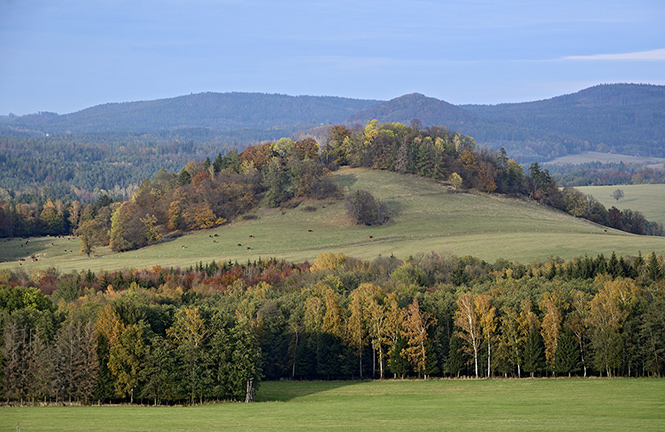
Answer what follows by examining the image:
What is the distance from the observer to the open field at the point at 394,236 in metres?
112

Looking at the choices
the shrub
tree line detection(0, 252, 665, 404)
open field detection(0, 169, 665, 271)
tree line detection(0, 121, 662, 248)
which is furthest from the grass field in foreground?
tree line detection(0, 121, 662, 248)

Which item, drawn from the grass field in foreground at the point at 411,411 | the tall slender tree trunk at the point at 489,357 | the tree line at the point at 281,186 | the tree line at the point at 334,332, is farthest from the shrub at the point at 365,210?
the grass field in foreground at the point at 411,411

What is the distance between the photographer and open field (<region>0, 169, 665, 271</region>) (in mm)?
112312

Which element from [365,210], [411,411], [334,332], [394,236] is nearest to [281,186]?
[365,210]

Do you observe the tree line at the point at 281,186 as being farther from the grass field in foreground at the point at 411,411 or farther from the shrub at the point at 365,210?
the grass field in foreground at the point at 411,411

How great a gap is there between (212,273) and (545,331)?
53.3m

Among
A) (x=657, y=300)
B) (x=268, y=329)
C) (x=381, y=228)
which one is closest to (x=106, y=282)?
(x=268, y=329)

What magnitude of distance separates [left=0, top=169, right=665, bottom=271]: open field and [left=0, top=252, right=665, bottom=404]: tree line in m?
15.5

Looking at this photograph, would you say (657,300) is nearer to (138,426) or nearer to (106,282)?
(138,426)

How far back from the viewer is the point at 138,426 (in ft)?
133

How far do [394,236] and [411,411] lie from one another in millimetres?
85195

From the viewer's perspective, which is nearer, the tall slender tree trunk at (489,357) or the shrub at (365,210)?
the tall slender tree trunk at (489,357)

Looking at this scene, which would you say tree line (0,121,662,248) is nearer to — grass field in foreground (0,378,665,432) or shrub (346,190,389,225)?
shrub (346,190,389,225)

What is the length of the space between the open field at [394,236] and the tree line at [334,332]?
15.5 m
